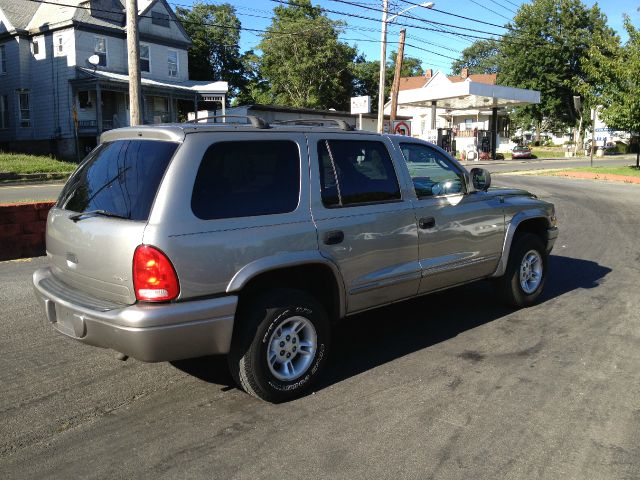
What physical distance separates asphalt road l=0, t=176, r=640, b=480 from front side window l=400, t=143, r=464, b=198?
1317 mm

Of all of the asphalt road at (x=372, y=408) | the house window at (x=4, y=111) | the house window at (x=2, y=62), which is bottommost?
the asphalt road at (x=372, y=408)

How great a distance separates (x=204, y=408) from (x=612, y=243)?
27.9 feet

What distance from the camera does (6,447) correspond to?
3.31 meters

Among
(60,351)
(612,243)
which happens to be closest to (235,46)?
(612,243)

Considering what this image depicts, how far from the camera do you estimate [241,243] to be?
353cm

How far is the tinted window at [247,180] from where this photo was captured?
3.52 metres

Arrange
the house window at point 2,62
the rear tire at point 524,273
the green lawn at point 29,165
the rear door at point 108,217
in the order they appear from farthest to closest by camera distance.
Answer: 1. the house window at point 2,62
2. the green lawn at point 29,165
3. the rear tire at point 524,273
4. the rear door at point 108,217

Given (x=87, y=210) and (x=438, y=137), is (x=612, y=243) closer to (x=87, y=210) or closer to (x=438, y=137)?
(x=87, y=210)

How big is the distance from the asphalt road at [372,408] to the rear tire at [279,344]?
0.53 ft

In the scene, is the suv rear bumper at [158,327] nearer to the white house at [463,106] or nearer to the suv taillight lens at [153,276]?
the suv taillight lens at [153,276]

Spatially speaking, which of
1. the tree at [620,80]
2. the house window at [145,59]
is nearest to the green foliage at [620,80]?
the tree at [620,80]

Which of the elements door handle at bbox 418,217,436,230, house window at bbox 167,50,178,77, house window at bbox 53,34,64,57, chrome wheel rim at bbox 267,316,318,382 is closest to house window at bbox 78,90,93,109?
house window at bbox 53,34,64,57

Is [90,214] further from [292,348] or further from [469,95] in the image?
[469,95]

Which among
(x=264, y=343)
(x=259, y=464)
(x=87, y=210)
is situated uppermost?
(x=87, y=210)
